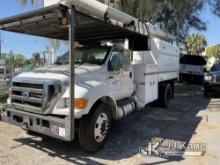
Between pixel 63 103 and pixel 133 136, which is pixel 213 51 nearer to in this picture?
pixel 133 136

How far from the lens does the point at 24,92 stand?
6.16 meters

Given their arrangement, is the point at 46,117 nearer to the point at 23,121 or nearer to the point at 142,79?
the point at 23,121

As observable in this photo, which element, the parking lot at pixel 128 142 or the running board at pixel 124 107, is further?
the running board at pixel 124 107

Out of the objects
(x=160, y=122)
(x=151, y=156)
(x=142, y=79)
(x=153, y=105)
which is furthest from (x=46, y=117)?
(x=153, y=105)

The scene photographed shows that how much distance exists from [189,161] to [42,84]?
10.5 ft

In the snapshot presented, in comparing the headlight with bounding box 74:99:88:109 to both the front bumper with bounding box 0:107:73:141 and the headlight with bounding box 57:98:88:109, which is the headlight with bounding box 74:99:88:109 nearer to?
the headlight with bounding box 57:98:88:109

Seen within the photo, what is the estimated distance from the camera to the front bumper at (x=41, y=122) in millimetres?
5309

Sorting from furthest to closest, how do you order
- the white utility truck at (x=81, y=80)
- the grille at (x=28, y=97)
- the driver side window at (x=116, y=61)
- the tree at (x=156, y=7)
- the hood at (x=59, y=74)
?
1. the tree at (x=156, y=7)
2. the driver side window at (x=116, y=61)
3. the hood at (x=59, y=74)
4. the grille at (x=28, y=97)
5. the white utility truck at (x=81, y=80)

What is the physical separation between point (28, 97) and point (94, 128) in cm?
146

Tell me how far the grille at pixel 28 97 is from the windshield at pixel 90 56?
1.58m

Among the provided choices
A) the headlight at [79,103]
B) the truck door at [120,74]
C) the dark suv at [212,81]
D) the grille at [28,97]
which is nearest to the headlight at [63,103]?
the headlight at [79,103]

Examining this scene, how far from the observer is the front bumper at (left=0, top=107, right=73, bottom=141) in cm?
531

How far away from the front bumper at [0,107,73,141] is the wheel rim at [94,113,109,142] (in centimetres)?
92

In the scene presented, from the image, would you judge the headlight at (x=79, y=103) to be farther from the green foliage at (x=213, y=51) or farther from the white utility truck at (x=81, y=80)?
the green foliage at (x=213, y=51)
